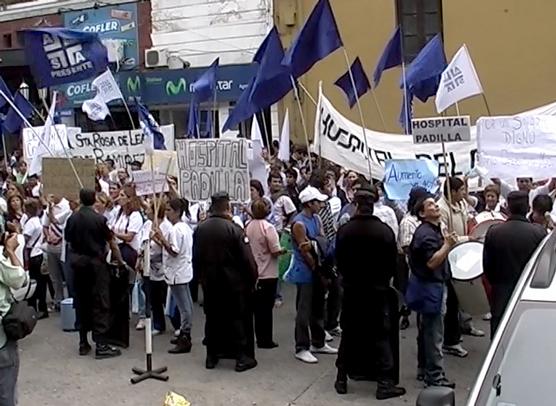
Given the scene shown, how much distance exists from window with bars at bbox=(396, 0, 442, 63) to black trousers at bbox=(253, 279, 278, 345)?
41.9 ft

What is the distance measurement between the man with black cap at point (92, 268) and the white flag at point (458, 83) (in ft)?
14.2

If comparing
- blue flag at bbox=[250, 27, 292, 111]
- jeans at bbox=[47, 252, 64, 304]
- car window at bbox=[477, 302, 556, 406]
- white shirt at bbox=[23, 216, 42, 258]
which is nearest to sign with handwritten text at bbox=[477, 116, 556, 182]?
blue flag at bbox=[250, 27, 292, 111]

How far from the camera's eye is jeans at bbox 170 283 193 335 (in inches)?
364

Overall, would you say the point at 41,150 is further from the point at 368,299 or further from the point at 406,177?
the point at 368,299

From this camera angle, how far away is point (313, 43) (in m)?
11.3

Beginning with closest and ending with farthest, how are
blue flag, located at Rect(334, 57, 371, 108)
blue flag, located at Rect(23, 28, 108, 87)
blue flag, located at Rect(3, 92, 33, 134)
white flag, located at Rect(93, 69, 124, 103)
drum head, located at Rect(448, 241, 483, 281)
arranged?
drum head, located at Rect(448, 241, 483, 281)
blue flag, located at Rect(23, 28, 108, 87)
white flag, located at Rect(93, 69, 124, 103)
blue flag, located at Rect(334, 57, 371, 108)
blue flag, located at Rect(3, 92, 33, 134)

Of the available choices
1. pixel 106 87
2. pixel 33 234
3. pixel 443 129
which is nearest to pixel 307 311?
pixel 443 129

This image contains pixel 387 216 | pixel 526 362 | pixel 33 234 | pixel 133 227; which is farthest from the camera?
pixel 33 234

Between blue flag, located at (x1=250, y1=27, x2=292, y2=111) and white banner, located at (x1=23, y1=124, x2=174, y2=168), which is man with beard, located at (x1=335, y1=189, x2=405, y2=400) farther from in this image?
white banner, located at (x1=23, y1=124, x2=174, y2=168)

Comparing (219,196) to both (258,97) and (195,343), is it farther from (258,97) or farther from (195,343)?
(258,97)

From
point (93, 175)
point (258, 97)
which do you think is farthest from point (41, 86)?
point (258, 97)

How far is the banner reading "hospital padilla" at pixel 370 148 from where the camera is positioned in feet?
38.2

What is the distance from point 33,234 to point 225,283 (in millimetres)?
3633

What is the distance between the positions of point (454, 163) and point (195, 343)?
14.8ft
